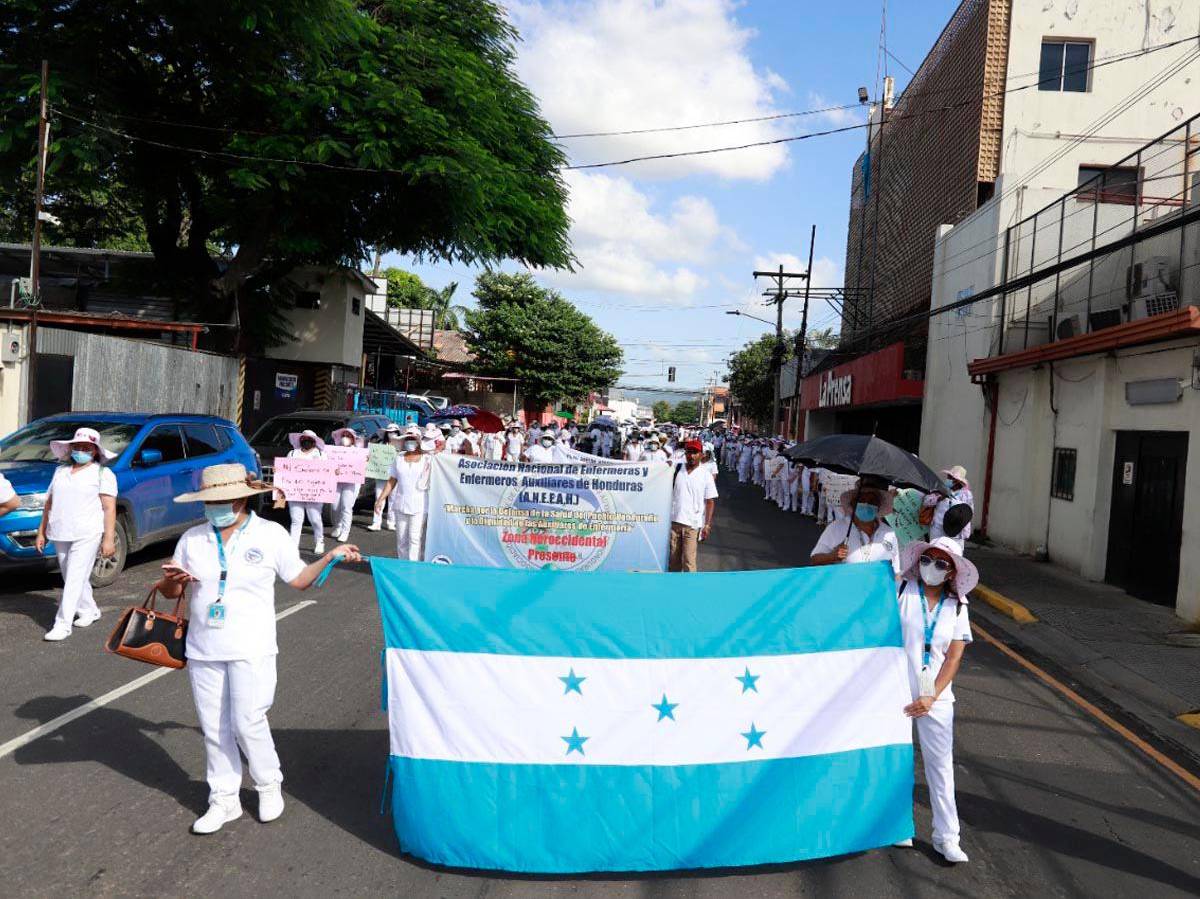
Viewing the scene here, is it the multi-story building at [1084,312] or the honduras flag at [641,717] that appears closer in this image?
the honduras flag at [641,717]

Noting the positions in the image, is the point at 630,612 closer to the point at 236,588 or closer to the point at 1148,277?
the point at 236,588

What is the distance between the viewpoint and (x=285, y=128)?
2059cm

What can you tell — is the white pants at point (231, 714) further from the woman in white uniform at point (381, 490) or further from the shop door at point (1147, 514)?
the shop door at point (1147, 514)

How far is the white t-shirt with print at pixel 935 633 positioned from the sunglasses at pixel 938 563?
0.55 ft

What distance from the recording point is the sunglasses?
4.49 metres

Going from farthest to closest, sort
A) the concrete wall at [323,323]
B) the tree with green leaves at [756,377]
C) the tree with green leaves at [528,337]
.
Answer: the tree with green leaves at [756,377]
the tree with green leaves at [528,337]
the concrete wall at [323,323]

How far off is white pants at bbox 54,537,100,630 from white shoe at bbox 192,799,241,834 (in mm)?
4098

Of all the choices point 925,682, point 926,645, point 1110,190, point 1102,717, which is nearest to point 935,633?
point 926,645

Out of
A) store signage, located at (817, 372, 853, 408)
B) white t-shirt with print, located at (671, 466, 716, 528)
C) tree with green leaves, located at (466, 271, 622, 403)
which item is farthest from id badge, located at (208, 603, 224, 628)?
tree with green leaves, located at (466, 271, 622, 403)

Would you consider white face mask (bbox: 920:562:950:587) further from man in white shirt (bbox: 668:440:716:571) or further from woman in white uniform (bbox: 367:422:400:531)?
woman in white uniform (bbox: 367:422:400:531)

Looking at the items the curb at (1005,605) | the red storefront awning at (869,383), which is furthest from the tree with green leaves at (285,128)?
the curb at (1005,605)

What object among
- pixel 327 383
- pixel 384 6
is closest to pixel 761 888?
pixel 384 6

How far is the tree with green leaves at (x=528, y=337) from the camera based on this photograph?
2019 inches

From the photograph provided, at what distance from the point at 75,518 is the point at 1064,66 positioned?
990 inches
